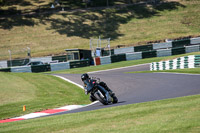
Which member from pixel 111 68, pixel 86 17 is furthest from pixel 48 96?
pixel 86 17

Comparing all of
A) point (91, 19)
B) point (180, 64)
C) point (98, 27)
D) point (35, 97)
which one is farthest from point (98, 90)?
point (91, 19)

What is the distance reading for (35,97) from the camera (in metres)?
15.5

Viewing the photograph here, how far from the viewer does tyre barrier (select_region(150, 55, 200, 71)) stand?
21594mm

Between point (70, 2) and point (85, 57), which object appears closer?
point (85, 57)

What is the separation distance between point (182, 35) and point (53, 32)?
76.3ft

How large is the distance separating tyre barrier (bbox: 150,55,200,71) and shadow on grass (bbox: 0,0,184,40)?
31.7m

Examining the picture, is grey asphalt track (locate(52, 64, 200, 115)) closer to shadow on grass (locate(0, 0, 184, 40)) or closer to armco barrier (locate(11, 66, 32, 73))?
armco barrier (locate(11, 66, 32, 73))

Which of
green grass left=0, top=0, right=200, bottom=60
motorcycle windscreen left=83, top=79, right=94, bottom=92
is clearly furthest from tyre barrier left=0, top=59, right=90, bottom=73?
motorcycle windscreen left=83, top=79, right=94, bottom=92

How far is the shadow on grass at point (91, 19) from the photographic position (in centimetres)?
5860

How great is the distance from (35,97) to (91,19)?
47.7 m

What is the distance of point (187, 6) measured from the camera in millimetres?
64188

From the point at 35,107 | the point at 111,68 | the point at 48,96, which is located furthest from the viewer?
the point at 111,68

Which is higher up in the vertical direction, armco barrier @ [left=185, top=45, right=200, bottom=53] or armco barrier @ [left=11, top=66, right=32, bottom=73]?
armco barrier @ [left=185, top=45, right=200, bottom=53]

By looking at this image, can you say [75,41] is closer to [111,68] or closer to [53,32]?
[53,32]
